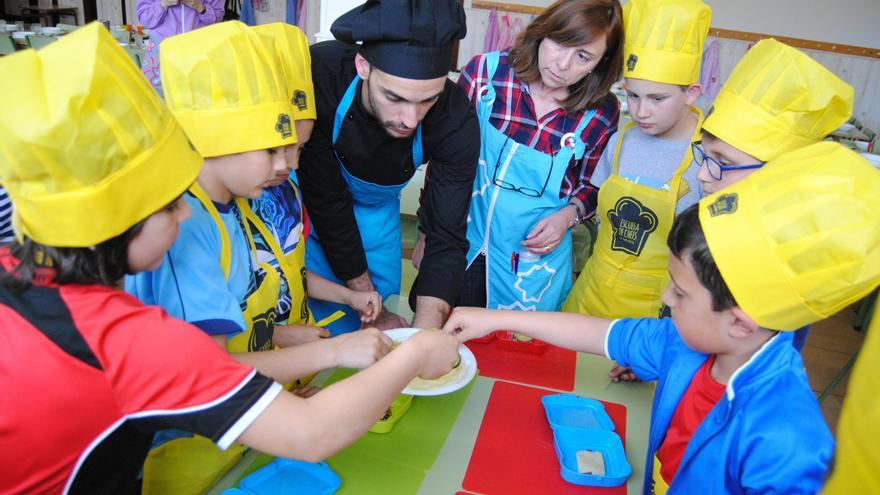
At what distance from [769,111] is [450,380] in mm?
1019

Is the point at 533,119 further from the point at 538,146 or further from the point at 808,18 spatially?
the point at 808,18

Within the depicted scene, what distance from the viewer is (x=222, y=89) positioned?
1.12 m

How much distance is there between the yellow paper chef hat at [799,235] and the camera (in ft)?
2.90

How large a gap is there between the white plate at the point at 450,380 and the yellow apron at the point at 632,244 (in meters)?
0.70

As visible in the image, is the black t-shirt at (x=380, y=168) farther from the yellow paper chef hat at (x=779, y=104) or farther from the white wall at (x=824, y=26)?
the white wall at (x=824, y=26)

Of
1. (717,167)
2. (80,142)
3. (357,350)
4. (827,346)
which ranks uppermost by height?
(80,142)

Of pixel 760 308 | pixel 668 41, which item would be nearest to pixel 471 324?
pixel 760 308

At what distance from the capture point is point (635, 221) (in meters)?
1.85

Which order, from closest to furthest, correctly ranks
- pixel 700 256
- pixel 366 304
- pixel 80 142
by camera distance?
pixel 80 142 → pixel 700 256 → pixel 366 304

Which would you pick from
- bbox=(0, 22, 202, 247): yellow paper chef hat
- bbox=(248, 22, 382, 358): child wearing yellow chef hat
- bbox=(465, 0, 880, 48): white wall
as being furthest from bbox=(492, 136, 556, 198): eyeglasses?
bbox=(465, 0, 880, 48): white wall

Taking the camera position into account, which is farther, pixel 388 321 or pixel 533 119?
pixel 533 119

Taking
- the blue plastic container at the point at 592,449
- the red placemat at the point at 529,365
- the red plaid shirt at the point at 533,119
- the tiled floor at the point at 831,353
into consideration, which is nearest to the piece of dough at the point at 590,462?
the blue plastic container at the point at 592,449

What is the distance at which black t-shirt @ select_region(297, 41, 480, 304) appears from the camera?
1655 mm

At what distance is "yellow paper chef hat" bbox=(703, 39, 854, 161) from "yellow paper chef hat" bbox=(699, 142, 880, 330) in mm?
525
